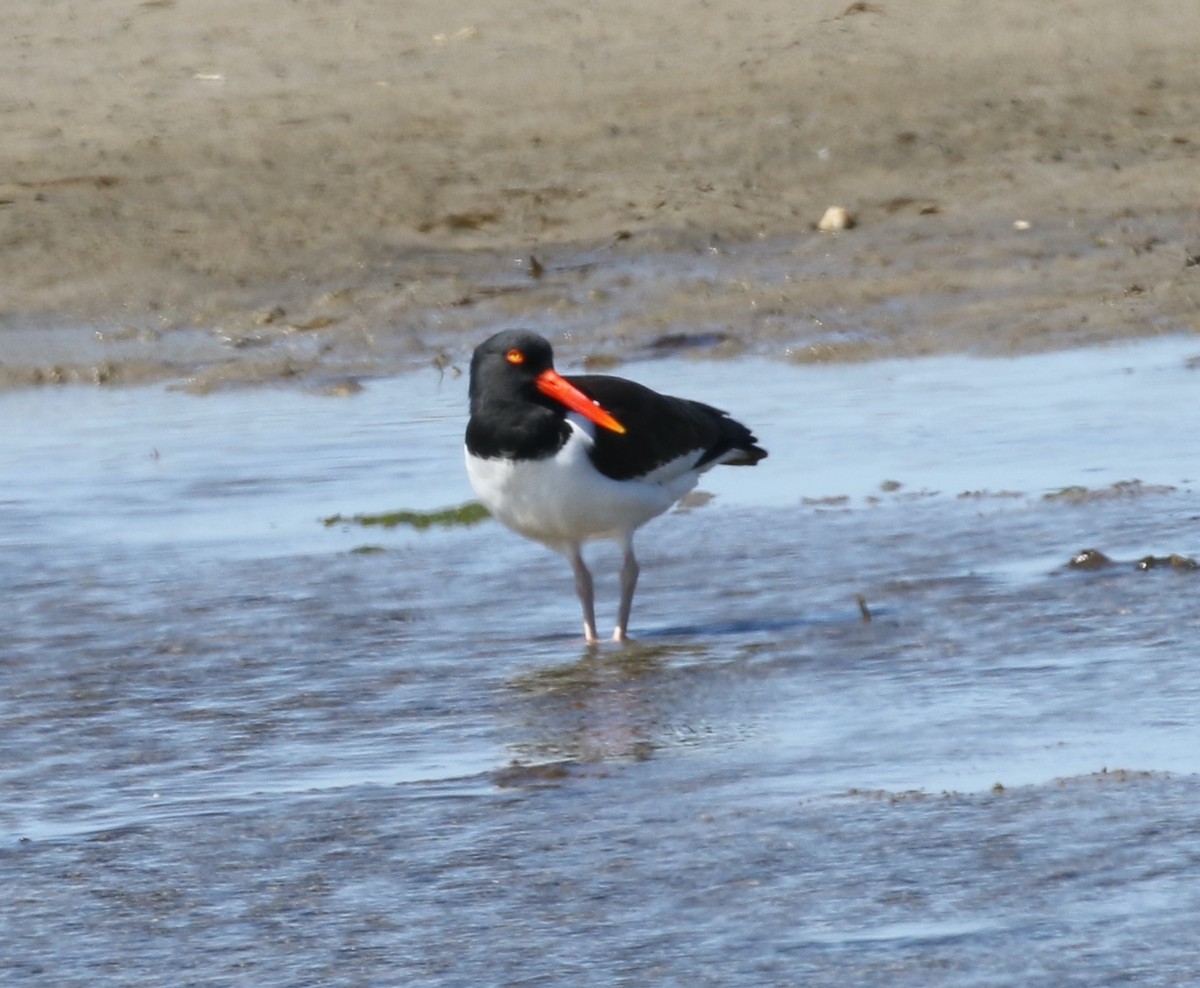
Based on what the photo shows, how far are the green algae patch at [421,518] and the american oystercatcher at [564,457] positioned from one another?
3.52 ft

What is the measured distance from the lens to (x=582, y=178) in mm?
12711

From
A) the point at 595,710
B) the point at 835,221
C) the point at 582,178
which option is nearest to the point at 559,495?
the point at 595,710

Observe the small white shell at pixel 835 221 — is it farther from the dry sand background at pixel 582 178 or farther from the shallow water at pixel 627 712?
the shallow water at pixel 627 712

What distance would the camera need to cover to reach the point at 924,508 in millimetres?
7504

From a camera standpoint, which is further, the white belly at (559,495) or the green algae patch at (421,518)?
the green algae patch at (421,518)

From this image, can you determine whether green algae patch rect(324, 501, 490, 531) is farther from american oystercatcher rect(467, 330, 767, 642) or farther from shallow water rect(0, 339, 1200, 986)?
american oystercatcher rect(467, 330, 767, 642)

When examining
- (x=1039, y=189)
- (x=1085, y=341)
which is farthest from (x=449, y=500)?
(x=1039, y=189)

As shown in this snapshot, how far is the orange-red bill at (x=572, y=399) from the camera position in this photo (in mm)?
6508

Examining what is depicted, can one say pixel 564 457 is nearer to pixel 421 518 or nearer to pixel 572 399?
pixel 572 399

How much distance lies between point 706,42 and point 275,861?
10.6 m

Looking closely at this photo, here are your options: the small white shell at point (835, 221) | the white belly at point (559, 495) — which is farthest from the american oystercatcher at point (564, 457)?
the small white shell at point (835, 221)

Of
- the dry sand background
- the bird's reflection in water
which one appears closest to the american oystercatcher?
the bird's reflection in water

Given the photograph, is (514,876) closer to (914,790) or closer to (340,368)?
(914,790)

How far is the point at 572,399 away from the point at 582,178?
20.8ft
